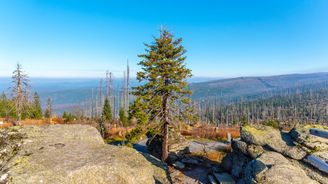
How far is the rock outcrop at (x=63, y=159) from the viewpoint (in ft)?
22.8

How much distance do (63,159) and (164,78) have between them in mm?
15445

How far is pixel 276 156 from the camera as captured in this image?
1073cm

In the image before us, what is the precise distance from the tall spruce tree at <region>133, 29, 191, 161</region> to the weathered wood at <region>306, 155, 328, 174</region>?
39.4 ft

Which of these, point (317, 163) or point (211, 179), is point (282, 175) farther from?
point (211, 179)

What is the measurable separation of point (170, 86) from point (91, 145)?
13.1 m

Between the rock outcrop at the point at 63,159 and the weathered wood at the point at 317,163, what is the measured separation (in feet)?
26.1

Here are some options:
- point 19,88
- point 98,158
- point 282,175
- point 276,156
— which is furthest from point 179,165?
point 19,88

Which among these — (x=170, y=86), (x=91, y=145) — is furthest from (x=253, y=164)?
(x=170, y=86)

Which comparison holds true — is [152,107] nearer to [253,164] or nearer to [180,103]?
[180,103]

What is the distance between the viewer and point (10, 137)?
8609 mm

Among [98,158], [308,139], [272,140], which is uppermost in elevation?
[98,158]

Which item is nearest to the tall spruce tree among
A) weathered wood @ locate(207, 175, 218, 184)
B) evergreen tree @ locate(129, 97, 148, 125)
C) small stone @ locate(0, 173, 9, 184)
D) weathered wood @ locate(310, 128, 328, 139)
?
evergreen tree @ locate(129, 97, 148, 125)

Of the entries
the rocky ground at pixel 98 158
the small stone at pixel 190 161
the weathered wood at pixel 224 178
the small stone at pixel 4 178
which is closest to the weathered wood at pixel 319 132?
the rocky ground at pixel 98 158

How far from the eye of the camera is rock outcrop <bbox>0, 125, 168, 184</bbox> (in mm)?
6938
